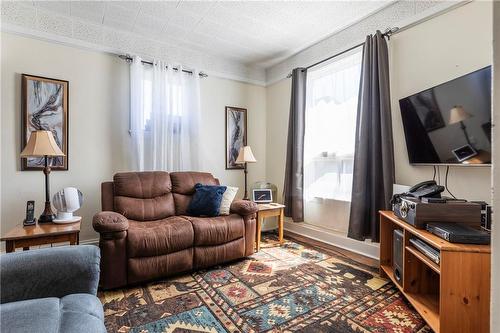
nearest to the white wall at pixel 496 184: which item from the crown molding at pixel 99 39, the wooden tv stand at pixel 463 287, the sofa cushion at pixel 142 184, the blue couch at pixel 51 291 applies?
the wooden tv stand at pixel 463 287

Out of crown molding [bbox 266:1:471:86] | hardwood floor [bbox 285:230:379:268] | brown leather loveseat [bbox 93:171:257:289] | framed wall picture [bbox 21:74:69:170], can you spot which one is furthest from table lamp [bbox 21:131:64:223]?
crown molding [bbox 266:1:471:86]

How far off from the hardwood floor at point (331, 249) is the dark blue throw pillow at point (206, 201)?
1309mm

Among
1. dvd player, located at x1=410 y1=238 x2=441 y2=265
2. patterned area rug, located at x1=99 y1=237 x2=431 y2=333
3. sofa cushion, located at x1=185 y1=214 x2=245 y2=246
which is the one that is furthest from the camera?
sofa cushion, located at x1=185 y1=214 x2=245 y2=246

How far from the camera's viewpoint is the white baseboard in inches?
106

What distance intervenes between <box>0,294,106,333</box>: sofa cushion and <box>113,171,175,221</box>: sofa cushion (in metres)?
1.51

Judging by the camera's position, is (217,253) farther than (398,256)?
Yes

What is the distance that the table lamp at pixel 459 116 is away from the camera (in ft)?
5.92

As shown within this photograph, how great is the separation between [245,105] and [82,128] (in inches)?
88.6

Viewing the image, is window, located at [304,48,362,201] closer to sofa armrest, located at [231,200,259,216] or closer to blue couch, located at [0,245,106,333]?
sofa armrest, located at [231,200,259,216]

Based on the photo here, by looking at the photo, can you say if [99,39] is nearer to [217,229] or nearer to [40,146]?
[40,146]

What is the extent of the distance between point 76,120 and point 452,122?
3.59 m

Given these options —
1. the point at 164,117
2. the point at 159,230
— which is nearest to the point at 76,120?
the point at 164,117

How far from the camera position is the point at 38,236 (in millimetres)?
1837

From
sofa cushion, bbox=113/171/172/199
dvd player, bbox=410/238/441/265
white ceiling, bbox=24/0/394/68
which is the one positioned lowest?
dvd player, bbox=410/238/441/265
